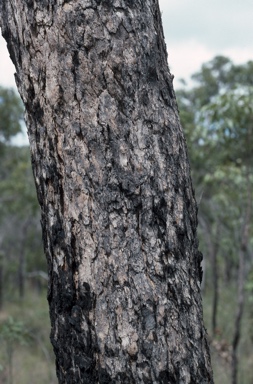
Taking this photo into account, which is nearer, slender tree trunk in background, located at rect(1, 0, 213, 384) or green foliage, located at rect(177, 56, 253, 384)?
slender tree trunk in background, located at rect(1, 0, 213, 384)

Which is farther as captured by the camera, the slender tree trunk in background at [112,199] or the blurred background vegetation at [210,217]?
the blurred background vegetation at [210,217]

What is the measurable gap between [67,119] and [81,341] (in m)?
0.65

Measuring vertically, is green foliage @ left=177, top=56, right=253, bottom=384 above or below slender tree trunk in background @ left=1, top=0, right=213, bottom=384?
above

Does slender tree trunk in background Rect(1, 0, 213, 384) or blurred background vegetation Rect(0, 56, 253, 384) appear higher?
blurred background vegetation Rect(0, 56, 253, 384)

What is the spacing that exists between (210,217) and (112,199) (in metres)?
16.2

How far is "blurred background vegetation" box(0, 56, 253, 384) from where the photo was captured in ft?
23.0

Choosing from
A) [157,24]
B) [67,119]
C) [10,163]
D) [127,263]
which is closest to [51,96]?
[67,119]

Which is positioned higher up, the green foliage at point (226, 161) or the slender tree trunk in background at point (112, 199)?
the green foliage at point (226, 161)

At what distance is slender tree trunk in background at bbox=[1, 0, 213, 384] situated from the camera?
1.70 m

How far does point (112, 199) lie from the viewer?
1731 mm

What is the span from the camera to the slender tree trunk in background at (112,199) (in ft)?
5.57

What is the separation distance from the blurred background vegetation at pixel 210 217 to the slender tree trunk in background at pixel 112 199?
413mm

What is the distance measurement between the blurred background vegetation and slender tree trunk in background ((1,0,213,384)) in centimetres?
41

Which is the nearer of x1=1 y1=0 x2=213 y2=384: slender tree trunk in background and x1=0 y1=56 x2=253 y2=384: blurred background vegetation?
x1=1 y1=0 x2=213 y2=384: slender tree trunk in background
